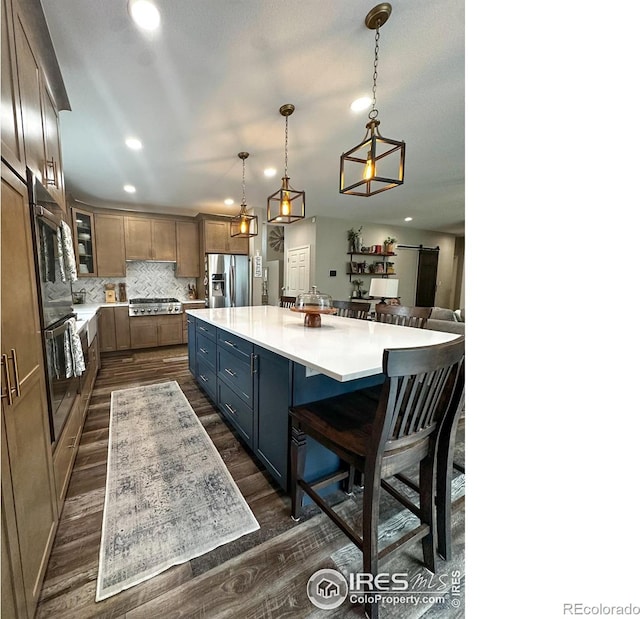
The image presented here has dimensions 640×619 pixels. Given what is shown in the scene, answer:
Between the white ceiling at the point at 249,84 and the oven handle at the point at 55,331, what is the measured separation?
5.28 ft

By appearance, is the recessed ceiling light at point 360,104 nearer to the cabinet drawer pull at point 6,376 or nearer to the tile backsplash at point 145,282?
the cabinet drawer pull at point 6,376

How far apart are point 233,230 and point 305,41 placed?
3967 millimetres

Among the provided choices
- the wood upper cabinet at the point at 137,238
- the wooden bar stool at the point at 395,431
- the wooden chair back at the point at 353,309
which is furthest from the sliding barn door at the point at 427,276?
the wooden bar stool at the point at 395,431

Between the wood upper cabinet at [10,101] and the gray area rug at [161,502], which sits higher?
the wood upper cabinet at [10,101]

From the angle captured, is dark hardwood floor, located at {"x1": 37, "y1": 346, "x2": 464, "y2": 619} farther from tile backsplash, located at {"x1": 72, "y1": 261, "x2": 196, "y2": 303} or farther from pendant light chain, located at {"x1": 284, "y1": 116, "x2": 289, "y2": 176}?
tile backsplash, located at {"x1": 72, "y1": 261, "x2": 196, "y2": 303}

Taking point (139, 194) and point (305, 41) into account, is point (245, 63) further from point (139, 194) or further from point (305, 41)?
point (139, 194)

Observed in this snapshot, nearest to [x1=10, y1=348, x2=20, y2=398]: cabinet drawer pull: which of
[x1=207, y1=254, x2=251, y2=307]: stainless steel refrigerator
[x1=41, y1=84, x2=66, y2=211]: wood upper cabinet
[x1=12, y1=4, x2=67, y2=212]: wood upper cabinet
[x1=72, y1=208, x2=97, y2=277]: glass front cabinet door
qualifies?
[x1=12, y1=4, x2=67, y2=212]: wood upper cabinet

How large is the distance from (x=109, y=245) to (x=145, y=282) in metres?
0.85

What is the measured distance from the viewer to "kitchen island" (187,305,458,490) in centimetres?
145

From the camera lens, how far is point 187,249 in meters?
5.42

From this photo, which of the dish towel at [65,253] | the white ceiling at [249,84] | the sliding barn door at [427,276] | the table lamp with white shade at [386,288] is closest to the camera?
the white ceiling at [249,84]

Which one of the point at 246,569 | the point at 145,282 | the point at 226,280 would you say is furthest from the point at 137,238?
the point at 246,569

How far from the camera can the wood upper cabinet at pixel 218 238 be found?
531 cm
